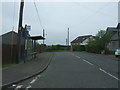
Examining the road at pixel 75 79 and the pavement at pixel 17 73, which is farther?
the pavement at pixel 17 73

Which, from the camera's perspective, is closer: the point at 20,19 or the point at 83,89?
the point at 83,89

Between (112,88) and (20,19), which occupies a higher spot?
(20,19)

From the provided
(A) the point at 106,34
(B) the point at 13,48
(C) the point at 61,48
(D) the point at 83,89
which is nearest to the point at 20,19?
(B) the point at 13,48

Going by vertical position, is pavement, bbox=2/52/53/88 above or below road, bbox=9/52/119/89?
above

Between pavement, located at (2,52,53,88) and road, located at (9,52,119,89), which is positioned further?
pavement, located at (2,52,53,88)

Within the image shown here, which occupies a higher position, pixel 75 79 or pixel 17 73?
pixel 17 73

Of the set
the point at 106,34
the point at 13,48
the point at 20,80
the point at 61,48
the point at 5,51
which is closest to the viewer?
the point at 20,80

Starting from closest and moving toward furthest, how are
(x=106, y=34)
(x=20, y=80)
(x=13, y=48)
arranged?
(x=20, y=80) < (x=13, y=48) < (x=106, y=34)

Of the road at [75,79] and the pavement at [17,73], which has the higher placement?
the pavement at [17,73]

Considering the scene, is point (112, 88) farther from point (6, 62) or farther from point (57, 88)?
point (6, 62)

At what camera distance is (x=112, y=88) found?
23.9 feet

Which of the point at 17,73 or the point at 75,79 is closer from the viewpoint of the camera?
the point at 75,79

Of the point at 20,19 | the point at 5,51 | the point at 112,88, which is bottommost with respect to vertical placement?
the point at 112,88

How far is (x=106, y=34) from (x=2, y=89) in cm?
3784
